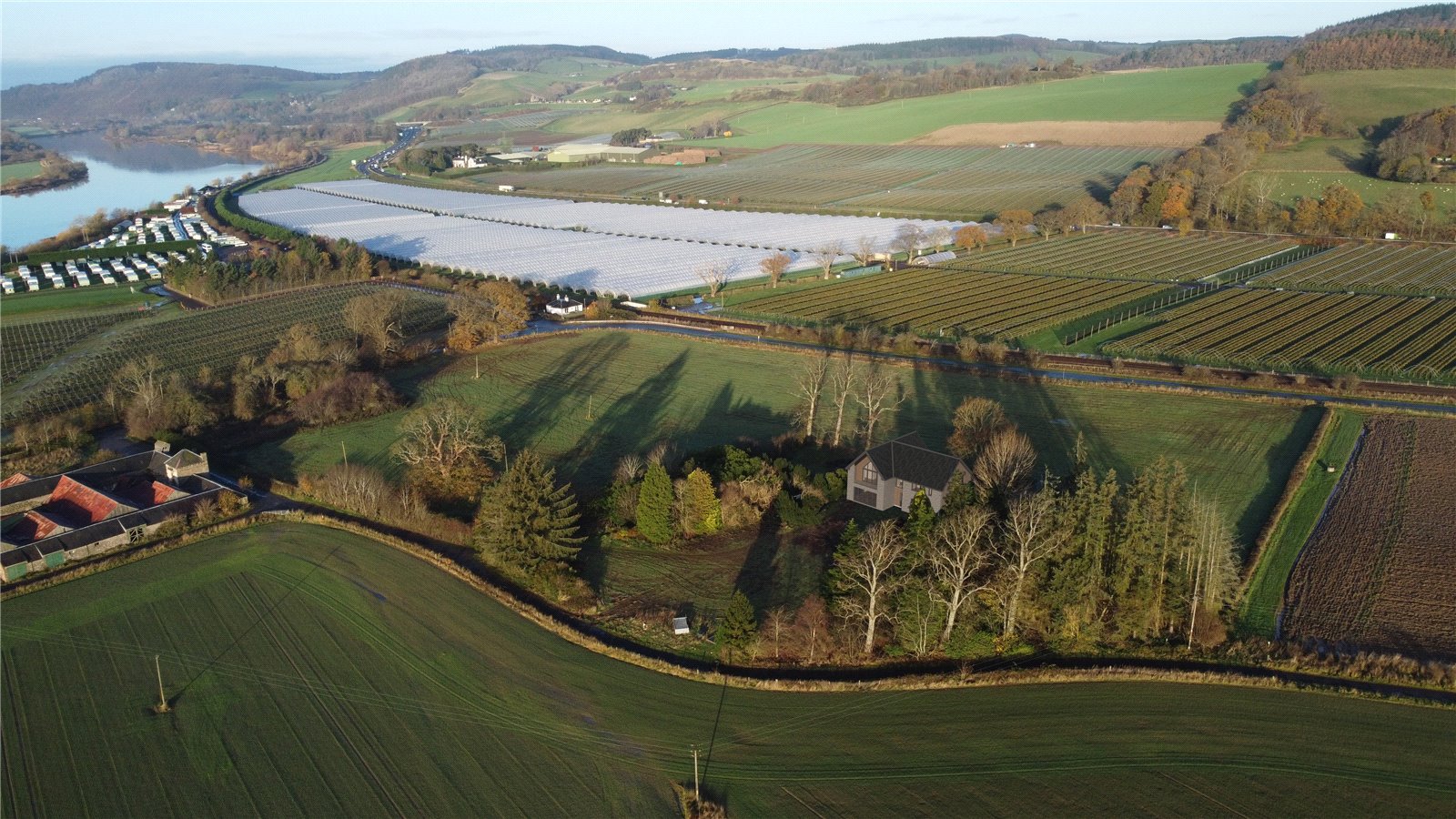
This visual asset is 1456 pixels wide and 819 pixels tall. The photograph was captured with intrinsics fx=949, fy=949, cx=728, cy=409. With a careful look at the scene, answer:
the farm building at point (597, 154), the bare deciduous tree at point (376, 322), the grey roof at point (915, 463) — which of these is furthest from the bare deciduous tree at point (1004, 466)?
the farm building at point (597, 154)

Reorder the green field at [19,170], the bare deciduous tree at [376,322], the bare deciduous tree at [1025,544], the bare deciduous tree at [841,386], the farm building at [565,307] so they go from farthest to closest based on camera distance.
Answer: the green field at [19,170], the farm building at [565,307], the bare deciduous tree at [376,322], the bare deciduous tree at [841,386], the bare deciduous tree at [1025,544]

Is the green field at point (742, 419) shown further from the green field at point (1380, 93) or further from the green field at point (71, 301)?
the green field at point (1380, 93)

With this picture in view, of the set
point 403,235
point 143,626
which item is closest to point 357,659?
point 143,626

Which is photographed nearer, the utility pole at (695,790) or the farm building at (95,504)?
the utility pole at (695,790)

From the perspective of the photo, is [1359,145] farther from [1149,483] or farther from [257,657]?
[257,657]

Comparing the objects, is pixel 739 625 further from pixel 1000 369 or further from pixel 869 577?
pixel 1000 369

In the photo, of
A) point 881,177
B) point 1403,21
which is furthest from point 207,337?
point 1403,21
